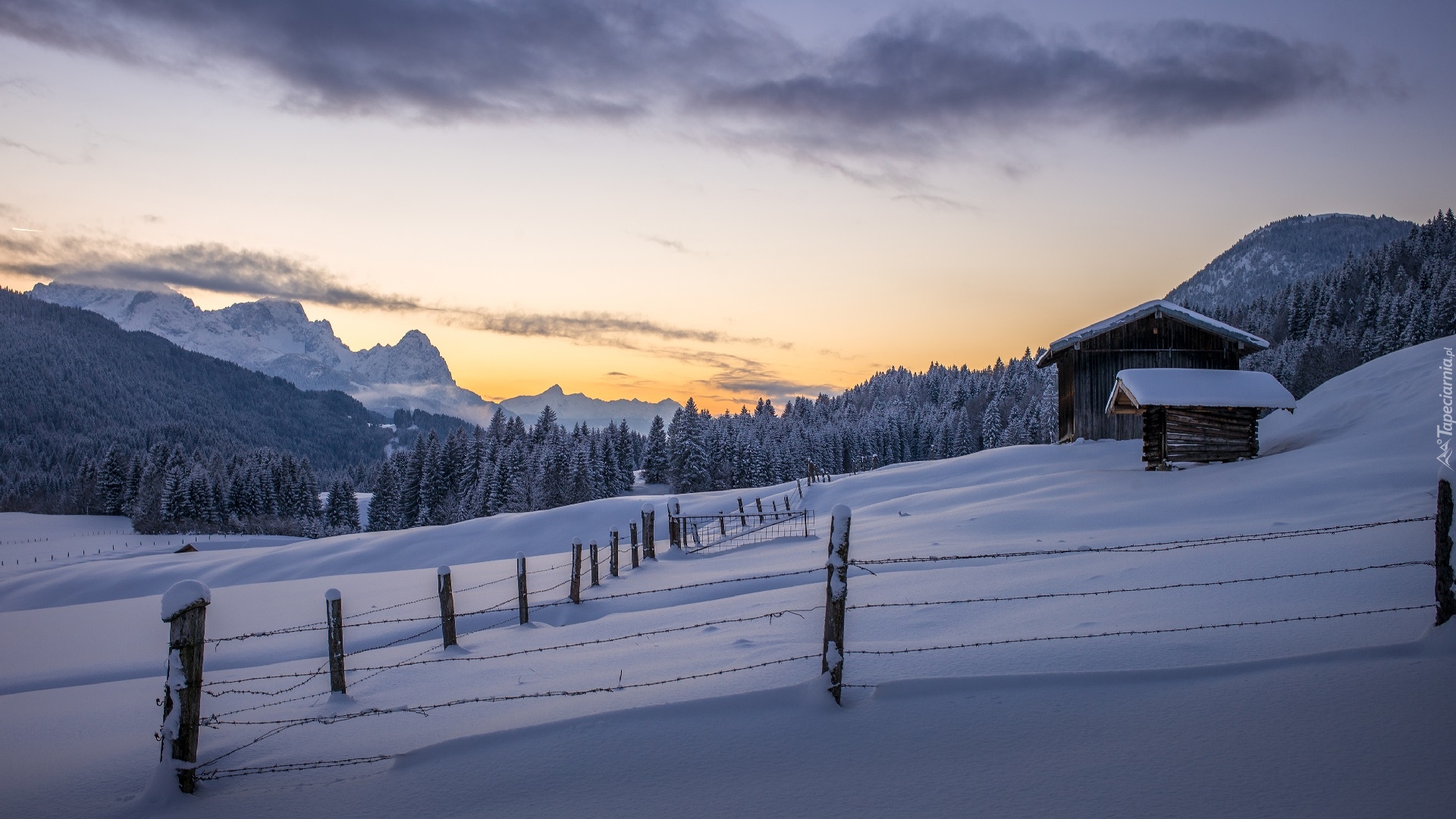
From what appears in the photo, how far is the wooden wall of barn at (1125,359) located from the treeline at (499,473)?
1961 inches

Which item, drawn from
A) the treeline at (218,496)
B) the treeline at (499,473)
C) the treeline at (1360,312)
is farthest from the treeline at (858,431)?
the treeline at (218,496)

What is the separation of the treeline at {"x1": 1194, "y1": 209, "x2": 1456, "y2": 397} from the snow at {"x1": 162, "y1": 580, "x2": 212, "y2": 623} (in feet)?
257

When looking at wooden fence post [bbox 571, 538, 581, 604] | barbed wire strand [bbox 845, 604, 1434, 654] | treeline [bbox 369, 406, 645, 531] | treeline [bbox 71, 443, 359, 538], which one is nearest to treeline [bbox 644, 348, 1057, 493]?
treeline [bbox 369, 406, 645, 531]

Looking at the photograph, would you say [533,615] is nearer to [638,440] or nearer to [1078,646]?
[1078,646]

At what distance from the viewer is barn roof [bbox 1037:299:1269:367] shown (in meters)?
27.4

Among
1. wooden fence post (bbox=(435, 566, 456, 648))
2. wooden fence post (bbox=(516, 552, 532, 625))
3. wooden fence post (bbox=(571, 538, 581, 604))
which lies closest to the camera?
wooden fence post (bbox=(435, 566, 456, 648))

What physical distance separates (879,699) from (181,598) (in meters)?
5.13

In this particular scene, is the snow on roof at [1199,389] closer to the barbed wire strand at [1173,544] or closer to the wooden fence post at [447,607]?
the barbed wire strand at [1173,544]

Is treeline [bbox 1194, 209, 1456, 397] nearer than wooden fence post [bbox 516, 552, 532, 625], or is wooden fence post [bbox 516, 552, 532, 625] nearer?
wooden fence post [bbox 516, 552, 532, 625]

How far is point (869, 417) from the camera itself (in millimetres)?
128625

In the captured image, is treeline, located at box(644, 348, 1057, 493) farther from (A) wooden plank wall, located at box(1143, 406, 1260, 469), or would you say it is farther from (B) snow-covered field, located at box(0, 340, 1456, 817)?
(B) snow-covered field, located at box(0, 340, 1456, 817)

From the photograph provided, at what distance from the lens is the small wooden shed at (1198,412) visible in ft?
69.5

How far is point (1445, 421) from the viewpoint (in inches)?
736

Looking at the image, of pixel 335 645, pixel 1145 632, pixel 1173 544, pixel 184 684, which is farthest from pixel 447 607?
pixel 1173 544
